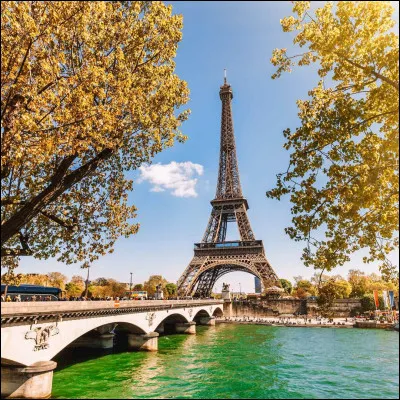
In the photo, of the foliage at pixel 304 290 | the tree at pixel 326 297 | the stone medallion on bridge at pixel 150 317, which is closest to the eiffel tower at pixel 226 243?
the foliage at pixel 304 290

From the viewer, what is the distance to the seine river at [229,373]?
46.8ft

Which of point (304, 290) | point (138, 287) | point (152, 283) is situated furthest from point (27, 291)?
point (304, 290)

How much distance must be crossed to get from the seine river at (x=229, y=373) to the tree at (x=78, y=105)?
769cm

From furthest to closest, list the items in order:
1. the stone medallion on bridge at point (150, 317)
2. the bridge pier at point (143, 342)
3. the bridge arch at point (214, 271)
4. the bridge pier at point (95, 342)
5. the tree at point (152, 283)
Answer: the tree at point (152, 283), the bridge arch at point (214, 271), the stone medallion on bridge at point (150, 317), the bridge pier at point (95, 342), the bridge pier at point (143, 342)

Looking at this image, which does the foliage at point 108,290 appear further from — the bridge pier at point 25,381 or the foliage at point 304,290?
the bridge pier at point 25,381

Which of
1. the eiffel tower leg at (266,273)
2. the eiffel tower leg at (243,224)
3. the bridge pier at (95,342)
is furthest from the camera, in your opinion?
the eiffel tower leg at (243,224)

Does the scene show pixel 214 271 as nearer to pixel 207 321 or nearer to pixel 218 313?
pixel 218 313

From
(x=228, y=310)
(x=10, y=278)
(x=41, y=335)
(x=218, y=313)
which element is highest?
(x=10, y=278)

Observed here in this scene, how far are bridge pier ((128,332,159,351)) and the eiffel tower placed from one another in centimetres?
3042

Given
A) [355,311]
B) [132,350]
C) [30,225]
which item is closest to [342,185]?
[30,225]

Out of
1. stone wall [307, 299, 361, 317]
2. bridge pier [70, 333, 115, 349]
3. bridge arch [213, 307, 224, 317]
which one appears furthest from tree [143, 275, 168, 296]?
bridge pier [70, 333, 115, 349]

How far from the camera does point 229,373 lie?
728 inches

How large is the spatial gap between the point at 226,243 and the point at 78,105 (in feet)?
193

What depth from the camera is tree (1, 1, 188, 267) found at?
365 inches
